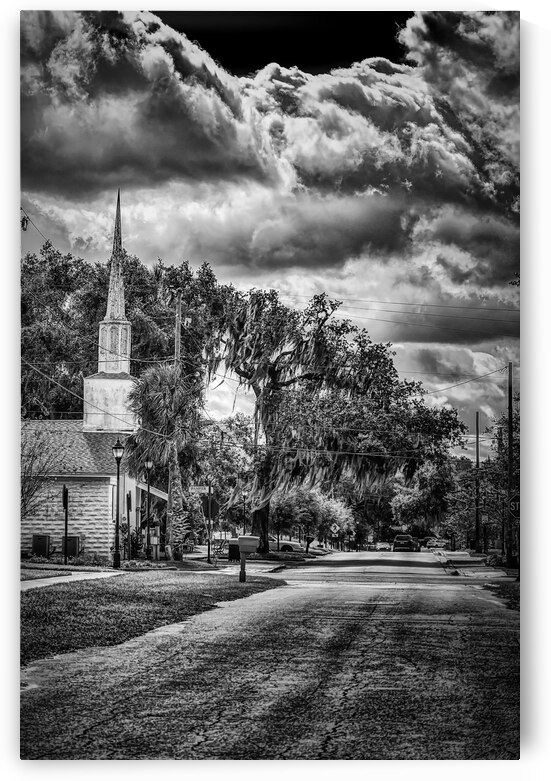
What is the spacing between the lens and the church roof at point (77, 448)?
24.8 ft

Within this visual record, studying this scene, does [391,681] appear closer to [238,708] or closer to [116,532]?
[238,708]

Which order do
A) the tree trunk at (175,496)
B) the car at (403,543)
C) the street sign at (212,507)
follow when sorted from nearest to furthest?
the car at (403,543) < the tree trunk at (175,496) < the street sign at (212,507)

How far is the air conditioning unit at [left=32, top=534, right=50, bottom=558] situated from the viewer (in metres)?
7.27

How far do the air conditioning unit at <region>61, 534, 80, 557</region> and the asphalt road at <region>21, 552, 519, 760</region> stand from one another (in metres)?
0.74

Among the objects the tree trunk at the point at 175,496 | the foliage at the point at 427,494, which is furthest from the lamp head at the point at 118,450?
the foliage at the point at 427,494

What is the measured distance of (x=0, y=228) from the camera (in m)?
7.06

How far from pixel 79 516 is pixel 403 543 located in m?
2.46

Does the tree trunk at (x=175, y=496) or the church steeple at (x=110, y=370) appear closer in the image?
the church steeple at (x=110, y=370)

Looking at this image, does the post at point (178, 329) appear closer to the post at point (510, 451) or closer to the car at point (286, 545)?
the car at point (286, 545)

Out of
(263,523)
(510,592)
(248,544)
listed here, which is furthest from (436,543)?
(248,544)

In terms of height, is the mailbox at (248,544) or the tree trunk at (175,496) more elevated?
the tree trunk at (175,496)

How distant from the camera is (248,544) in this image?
8711 millimetres

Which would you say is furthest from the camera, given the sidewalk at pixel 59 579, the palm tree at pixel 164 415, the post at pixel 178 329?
the palm tree at pixel 164 415

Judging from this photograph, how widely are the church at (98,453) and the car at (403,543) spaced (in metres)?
1.99
